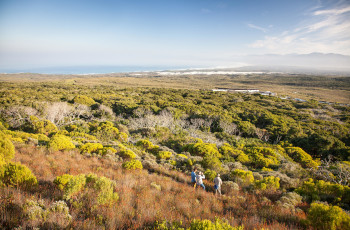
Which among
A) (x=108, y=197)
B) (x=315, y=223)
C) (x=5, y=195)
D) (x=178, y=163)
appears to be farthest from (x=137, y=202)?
(x=178, y=163)

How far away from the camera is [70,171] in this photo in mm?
5762

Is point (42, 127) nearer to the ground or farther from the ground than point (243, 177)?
farther from the ground

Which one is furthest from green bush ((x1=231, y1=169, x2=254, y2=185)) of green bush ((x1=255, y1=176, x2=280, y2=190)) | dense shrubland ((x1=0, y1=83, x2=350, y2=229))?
green bush ((x1=255, y1=176, x2=280, y2=190))

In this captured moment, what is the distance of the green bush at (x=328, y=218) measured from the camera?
3773 mm

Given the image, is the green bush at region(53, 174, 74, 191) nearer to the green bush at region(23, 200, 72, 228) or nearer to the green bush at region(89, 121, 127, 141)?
the green bush at region(23, 200, 72, 228)

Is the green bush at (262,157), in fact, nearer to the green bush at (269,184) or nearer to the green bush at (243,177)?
the green bush at (243,177)

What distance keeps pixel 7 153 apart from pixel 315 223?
984 centimetres

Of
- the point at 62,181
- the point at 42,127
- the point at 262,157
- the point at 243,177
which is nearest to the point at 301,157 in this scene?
the point at 262,157

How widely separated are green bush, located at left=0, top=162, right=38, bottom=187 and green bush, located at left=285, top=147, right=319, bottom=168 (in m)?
15.1

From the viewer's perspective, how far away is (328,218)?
3.86 meters

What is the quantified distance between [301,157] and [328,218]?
10884 mm

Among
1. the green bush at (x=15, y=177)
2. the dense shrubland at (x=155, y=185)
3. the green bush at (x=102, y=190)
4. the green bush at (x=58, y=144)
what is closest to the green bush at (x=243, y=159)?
the dense shrubland at (x=155, y=185)

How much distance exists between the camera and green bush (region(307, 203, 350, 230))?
12.4 ft

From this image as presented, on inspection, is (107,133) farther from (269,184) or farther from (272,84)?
(272,84)
